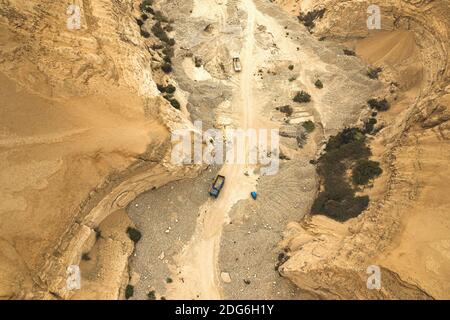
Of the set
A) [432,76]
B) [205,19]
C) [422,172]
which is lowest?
[422,172]

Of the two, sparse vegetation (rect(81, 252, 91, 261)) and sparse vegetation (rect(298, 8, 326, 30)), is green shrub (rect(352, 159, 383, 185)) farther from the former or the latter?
sparse vegetation (rect(81, 252, 91, 261))

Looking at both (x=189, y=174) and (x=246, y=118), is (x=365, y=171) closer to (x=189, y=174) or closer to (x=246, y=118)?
(x=246, y=118)

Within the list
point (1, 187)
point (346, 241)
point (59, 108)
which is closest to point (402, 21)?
point (346, 241)

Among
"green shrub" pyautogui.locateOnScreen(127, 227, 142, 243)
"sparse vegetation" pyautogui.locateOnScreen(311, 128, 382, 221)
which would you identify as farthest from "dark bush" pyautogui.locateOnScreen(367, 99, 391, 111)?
"green shrub" pyautogui.locateOnScreen(127, 227, 142, 243)

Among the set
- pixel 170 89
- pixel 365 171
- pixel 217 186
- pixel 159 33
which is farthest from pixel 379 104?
pixel 159 33

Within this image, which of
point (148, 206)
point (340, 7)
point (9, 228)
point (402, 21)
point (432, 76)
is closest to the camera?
point (9, 228)

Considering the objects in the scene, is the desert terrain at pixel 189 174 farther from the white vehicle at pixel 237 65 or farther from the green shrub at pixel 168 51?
the white vehicle at pixel 237 65

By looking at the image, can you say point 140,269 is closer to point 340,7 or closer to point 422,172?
point 422,172
